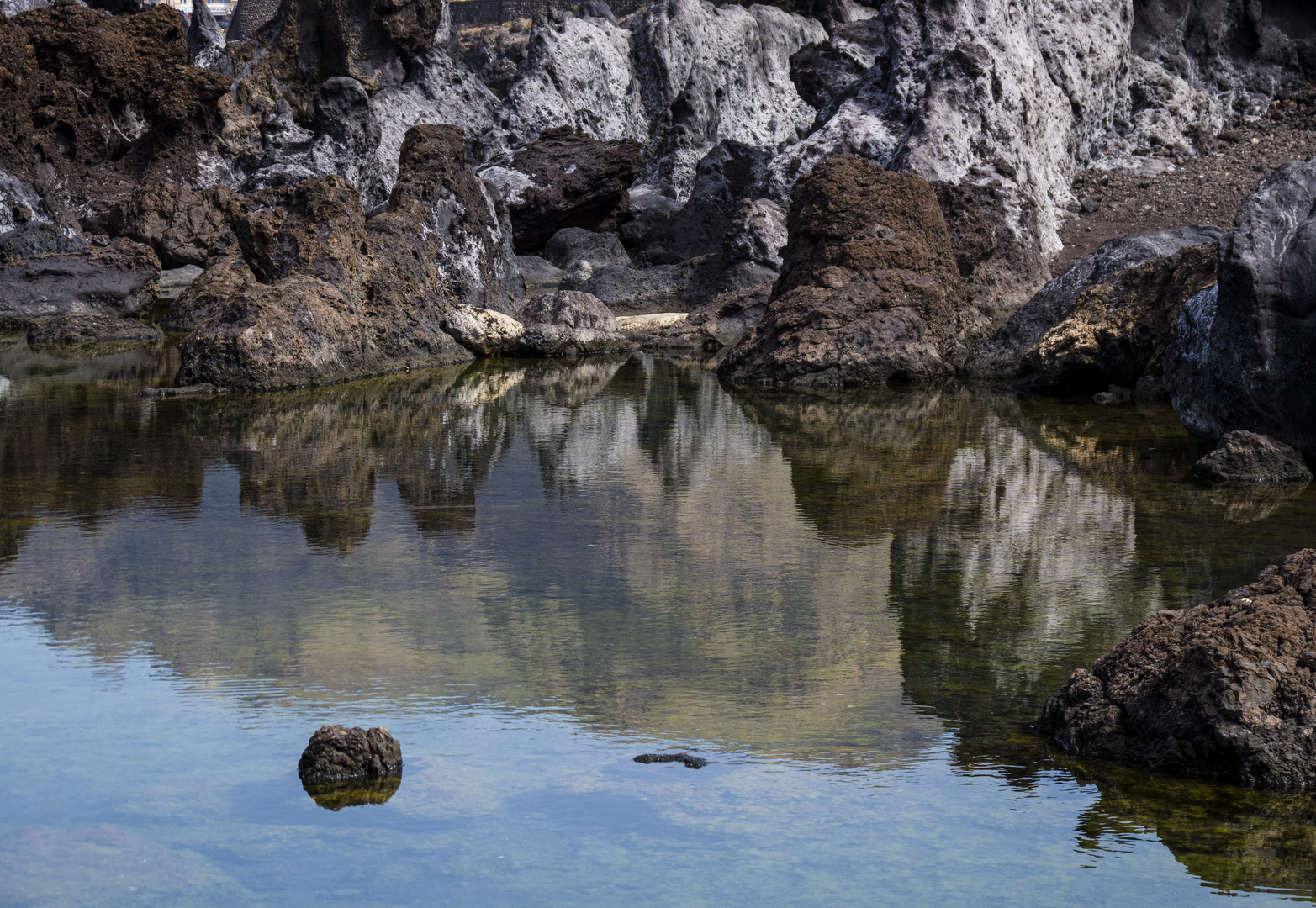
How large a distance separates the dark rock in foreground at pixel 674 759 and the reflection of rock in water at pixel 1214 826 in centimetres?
82

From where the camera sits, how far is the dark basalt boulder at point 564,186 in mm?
23422

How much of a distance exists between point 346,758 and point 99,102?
81.1 feet

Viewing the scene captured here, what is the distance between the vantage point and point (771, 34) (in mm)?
33750

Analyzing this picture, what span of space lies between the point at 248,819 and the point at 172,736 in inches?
22.2

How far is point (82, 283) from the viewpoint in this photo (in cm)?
1617

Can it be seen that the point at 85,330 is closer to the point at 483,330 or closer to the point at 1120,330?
the point at 483,330

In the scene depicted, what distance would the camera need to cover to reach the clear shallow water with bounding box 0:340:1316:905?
8.09ft

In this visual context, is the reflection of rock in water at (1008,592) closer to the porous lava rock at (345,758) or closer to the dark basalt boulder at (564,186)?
the porous lava rock at (345,758)

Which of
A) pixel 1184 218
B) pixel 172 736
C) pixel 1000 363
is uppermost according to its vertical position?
pixel 1184 218

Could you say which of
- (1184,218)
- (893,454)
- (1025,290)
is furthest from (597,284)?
(893,454)

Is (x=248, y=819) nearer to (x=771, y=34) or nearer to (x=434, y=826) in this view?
(x=434, y=826)

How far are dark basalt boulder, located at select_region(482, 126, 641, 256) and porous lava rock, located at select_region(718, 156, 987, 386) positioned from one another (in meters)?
11.7

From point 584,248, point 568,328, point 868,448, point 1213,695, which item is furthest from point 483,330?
point 1213,695

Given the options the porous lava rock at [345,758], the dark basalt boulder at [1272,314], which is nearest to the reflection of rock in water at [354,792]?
the porous lava rock at [345,758]
